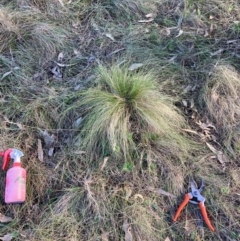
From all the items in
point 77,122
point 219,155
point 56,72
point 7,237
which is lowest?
point 7,237

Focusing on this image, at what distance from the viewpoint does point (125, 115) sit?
2645 mm

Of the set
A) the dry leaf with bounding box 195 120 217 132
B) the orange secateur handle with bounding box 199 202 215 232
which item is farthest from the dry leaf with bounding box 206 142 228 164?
the orange secateur handle with bounding box 199 202 215 232

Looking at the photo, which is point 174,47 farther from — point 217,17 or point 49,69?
point 49,69

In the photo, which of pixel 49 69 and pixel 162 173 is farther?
pixel 49 69

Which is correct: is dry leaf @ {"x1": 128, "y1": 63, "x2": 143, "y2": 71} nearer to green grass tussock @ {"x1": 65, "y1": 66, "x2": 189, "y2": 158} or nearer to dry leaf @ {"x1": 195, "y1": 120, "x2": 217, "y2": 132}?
green grass tussock @ {"x1": 65, "y1": 66, "x2": 189, "y2": 158}

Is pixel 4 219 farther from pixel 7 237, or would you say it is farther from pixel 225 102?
pixel 225 102

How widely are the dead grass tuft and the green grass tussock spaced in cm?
25

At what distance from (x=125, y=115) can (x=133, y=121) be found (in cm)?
7

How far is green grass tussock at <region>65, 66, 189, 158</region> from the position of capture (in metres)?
2.56

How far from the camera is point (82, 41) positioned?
3234 millimetres

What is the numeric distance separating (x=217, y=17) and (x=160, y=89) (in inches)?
37.5

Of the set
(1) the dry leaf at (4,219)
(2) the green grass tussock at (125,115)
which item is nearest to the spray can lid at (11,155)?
(1) the dry leaf at (4,219)

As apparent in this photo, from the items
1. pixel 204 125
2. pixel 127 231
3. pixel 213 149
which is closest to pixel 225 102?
pixel 204 125

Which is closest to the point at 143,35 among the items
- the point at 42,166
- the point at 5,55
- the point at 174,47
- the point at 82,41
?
the point at 174,47
